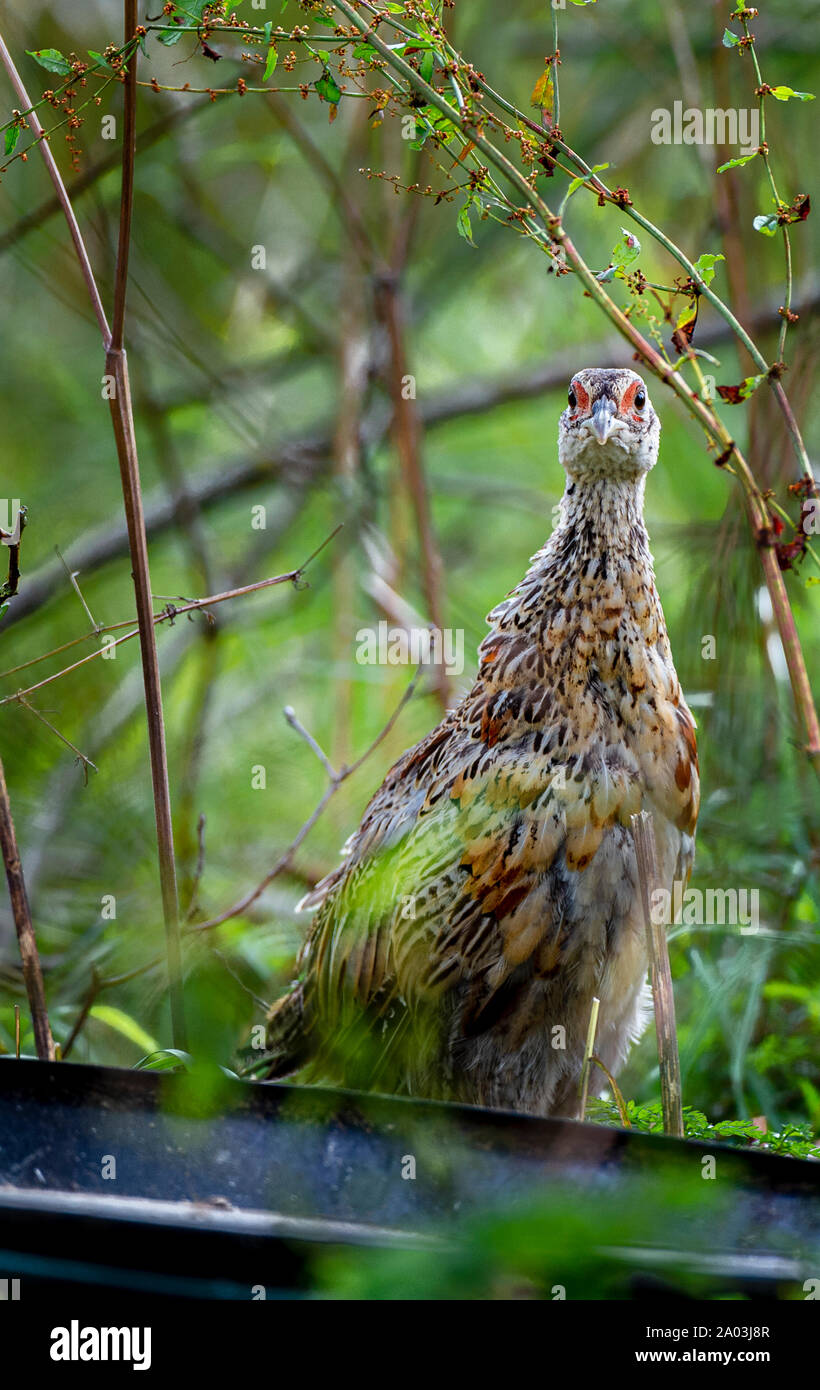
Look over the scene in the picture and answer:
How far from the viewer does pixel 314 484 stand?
425 cm

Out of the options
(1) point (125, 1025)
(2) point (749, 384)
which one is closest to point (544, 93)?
(2) point (749, 384)

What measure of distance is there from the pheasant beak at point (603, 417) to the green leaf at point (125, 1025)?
5.09 ft

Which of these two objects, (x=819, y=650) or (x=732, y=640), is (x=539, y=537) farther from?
(x=732, y=640)

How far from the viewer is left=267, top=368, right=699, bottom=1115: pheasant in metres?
2.21

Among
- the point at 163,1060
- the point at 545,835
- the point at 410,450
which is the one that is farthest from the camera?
the point at 410,450

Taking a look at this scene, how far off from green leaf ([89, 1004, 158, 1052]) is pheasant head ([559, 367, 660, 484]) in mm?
A: 1472

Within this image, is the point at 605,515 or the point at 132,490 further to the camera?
the point at 605,515

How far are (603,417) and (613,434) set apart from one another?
1.3 inches

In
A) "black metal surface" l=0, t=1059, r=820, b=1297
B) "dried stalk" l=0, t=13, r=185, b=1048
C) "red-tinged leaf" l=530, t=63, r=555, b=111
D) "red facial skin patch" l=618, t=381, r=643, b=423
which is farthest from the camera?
"red facial skin patch" l=618, t=381, r=643, b=423

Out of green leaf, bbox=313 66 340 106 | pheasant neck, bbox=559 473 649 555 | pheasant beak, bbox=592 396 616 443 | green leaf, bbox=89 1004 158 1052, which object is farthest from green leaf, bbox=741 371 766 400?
green leaf, bbox=89 1004 158 1052

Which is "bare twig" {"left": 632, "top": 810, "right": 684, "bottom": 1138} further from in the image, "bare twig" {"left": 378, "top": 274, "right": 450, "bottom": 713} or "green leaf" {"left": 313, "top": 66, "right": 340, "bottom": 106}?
"bare twig" {"left": 378, "top": 274, "right": 450, "bottom": 713}

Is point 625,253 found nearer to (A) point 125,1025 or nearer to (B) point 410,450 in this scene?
(B) point 410,450

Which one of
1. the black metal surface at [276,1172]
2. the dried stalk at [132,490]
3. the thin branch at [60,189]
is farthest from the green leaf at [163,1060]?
the thin branch at [60,189]
